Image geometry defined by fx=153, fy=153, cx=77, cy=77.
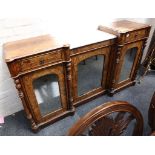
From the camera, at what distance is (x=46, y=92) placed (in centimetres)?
150

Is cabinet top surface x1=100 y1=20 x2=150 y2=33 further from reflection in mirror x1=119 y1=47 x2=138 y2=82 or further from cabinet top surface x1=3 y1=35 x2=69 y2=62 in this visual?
cabinet top surface x1=3 y1=35 x2=69 y2=62

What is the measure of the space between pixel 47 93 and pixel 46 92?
3 cm

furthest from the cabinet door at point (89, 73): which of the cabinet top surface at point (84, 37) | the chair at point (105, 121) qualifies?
the chair at point (105, 121)

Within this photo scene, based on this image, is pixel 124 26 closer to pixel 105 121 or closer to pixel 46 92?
pixel 46 92

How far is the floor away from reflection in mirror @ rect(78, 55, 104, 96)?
22 centimetres

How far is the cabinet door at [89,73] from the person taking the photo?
1.50m

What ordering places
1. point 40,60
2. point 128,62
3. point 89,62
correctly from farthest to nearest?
point 128,62 < point 89,62 < point 40,60

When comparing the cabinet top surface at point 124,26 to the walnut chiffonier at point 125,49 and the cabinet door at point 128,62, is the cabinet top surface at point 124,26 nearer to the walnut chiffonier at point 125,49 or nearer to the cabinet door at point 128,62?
the walnut chiffonier at point 125,49

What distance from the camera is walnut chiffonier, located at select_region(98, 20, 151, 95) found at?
159 centimetres

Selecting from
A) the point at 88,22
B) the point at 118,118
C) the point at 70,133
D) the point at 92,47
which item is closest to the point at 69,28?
the point at 88,22

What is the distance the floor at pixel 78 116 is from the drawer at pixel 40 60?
2.47ft

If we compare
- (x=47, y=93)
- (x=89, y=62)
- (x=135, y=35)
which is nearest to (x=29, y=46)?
(x=47, y=93)
